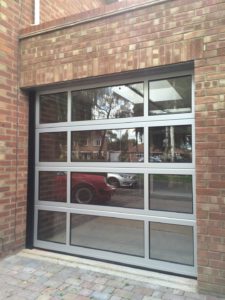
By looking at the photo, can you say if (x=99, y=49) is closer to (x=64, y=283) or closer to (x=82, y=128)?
(x=82, y=128)

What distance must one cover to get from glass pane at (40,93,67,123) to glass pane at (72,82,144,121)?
18cm

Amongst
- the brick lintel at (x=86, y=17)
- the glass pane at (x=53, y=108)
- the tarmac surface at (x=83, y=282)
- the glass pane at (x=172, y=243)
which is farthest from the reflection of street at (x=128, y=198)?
the brick lintel at (x=86, y=17)

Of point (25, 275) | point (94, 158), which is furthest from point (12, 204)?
point (94, 158)

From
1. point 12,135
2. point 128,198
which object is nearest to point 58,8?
point 12,135

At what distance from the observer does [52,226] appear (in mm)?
4230

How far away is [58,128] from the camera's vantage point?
166 inches

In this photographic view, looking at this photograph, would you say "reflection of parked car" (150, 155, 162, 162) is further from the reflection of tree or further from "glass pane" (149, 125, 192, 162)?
the reflection of tree

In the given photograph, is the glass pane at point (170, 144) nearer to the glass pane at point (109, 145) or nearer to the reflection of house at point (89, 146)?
the glass pane at point (109, 145)

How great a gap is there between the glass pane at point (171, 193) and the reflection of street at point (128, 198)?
0.46ft

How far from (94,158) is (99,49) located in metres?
1.41

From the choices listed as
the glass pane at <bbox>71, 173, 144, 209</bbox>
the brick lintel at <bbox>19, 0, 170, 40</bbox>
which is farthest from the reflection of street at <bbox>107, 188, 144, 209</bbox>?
the brick lintel at <bbox>19, 0, 170, 40</bbox>

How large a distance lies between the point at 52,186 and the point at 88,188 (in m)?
0.61

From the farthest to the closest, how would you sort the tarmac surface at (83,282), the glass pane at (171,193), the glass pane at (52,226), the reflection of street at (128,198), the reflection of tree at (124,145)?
the glass pane at (52,226), the reflection of tree at (124,145), the reflection of street at (128,198), the glass pane at (171,193), the tarmac surface at (83,282)

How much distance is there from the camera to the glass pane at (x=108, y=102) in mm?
3703
